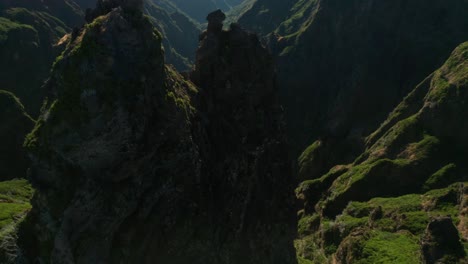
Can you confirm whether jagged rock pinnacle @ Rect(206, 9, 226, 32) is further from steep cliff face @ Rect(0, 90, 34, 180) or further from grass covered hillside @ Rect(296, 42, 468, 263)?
steep cliff face @ Rect(0, 90, 34, 180)

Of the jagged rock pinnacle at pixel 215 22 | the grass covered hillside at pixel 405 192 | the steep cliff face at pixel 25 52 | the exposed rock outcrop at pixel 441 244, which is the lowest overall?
the exposed rock outcrop at pixel 441 244

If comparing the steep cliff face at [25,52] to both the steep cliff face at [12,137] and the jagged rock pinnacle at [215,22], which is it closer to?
the steep cliff face at [12,137]

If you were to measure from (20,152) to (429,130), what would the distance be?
88226 millimetres

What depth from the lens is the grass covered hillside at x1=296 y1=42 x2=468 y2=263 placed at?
6022 cm

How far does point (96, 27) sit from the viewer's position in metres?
32.8

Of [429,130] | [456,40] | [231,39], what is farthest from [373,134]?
[231,39]

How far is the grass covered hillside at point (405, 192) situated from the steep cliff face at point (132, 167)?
22.3 metres

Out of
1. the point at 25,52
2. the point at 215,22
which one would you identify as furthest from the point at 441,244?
the point at 25,52

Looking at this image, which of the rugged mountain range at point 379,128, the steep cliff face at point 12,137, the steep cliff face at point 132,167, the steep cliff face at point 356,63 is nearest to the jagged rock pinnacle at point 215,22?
the steep cliff face at point 132,167

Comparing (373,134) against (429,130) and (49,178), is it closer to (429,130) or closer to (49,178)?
(429,130)

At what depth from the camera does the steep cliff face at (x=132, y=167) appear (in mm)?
30969

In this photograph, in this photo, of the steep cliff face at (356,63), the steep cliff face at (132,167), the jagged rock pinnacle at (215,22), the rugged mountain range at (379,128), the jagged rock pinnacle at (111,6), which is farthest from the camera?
the steep cliff face at (356,63)

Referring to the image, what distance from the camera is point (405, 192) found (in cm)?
8531

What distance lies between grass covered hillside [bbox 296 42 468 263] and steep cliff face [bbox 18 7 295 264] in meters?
22.3
